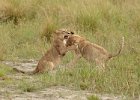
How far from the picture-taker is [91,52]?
30.0ft

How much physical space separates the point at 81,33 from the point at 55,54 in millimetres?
2722

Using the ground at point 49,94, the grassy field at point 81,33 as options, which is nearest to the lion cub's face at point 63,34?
the grassy field at point 81,33

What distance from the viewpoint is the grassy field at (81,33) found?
8.07m

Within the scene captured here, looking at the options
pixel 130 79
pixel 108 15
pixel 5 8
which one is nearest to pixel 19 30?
pixel 5 8

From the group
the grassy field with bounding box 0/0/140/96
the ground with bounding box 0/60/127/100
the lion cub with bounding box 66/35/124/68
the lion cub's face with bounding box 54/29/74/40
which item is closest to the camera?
the ground with bounding box 0/60/127/100

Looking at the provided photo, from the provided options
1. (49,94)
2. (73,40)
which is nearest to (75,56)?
(73,40)

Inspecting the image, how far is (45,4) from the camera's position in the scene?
14.9 meters

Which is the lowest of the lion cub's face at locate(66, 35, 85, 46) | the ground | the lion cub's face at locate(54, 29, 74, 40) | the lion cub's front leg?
the ground

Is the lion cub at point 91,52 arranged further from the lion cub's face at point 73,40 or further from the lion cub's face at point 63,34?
the lion cub's face at point 63,34

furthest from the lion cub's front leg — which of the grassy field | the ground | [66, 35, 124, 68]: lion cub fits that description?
the ground

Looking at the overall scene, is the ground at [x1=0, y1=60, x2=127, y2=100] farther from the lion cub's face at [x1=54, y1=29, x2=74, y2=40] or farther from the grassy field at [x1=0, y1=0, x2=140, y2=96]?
the lion cub's face at [x1=54, y1=29, x2=74, y2=40]

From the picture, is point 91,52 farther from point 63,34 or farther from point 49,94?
point 49,94

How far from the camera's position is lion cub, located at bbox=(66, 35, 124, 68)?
29.5 feet

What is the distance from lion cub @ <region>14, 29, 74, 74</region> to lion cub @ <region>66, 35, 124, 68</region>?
0.17 meters
